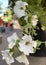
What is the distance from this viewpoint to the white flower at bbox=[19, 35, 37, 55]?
0.47 m

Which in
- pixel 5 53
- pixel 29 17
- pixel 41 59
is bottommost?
pixel 41 59

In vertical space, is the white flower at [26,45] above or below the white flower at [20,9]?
below

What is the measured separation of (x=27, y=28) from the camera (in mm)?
542

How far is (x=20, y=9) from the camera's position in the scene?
0.53 metres

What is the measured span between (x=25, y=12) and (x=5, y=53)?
15 cm

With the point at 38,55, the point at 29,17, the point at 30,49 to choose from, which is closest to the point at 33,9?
the point at 29,17

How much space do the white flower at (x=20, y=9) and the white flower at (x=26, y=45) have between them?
8cm

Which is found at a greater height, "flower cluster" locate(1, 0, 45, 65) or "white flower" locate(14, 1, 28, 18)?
"white flower" locate(14, 1, 28, 18)

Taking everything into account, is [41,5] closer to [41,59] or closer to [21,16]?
[21,16]

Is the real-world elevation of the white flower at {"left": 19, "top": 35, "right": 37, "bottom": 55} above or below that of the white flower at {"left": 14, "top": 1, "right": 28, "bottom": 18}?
below

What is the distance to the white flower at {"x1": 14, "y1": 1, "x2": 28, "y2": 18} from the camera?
519 mm

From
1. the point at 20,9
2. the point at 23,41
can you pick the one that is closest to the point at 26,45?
the point at 23,41

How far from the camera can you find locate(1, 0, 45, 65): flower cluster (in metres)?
0.48

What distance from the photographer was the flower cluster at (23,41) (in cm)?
48
